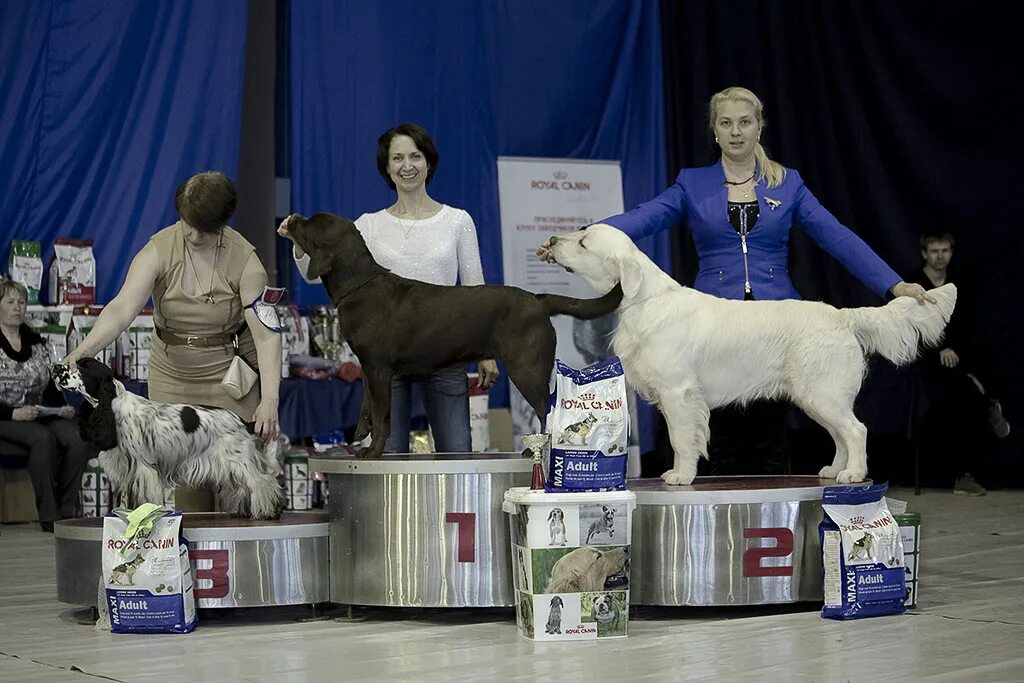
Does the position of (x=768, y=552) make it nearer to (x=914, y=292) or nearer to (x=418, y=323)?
(x=914, y=292)

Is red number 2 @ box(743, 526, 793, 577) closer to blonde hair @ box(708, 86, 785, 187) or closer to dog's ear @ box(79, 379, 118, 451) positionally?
blonde hair @ box(708, 86, 785, 187)

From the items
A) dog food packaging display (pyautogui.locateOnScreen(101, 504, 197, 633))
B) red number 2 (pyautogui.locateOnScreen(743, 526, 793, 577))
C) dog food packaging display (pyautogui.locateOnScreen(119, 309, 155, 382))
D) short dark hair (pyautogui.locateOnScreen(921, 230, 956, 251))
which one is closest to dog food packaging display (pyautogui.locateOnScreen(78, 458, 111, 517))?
dog food packaging display (pyautogui.locateOnScreen(119, 309, 155, 382))

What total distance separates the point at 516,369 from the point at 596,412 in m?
0.39

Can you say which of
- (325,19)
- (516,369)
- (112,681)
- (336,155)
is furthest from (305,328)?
(112,681)

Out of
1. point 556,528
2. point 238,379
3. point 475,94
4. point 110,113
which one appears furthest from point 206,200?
point 475,94

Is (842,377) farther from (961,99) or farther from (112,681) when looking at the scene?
(961,99)

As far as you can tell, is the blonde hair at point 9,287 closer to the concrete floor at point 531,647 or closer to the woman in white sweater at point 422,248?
the concrete floor at point 531,647

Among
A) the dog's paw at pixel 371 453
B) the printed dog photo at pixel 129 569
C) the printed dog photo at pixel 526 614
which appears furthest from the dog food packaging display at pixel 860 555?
the printed dog photo at pixel 129 569

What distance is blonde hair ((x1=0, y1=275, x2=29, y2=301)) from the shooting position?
6.89 meters

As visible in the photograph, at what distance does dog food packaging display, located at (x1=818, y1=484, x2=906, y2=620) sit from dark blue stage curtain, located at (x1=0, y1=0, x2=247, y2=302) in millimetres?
4597

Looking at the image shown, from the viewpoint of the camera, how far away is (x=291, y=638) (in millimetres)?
3699

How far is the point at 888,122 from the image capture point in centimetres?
858

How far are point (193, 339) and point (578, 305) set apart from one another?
1167 mm

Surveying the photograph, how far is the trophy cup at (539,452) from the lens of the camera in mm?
3668
